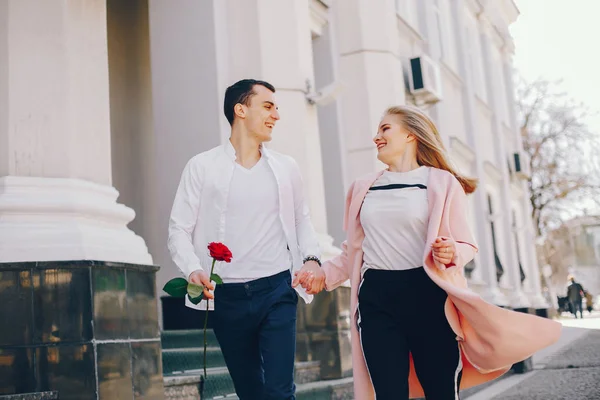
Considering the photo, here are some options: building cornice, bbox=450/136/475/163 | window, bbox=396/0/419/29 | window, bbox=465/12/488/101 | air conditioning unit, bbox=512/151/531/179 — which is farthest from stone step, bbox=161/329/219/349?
air conditioning unit, bbox=512/151/531/179

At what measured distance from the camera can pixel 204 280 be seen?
3.54 meters

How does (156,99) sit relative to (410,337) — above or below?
above

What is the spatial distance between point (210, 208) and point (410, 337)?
1.01 meters

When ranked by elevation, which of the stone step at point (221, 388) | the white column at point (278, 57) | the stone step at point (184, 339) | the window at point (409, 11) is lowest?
the stone step at point (221, 388)

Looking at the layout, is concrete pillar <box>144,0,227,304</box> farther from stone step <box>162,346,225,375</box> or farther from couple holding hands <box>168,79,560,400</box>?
couple holding hands <box>168,79,560,400</box>

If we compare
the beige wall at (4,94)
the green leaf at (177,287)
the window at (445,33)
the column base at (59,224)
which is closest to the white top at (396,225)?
the green leaf at (177,287)

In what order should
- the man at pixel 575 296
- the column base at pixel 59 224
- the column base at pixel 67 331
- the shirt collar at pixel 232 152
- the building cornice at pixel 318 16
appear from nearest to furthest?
the shirt collar at pixel 232 152 < the column base at pixel 67 331 < the column base at pixel 59 224 < the building cornice at pixel 318 16 < the man at pixel 575 296

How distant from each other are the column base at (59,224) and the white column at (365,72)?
5.33m

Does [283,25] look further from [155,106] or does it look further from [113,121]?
[113,121]

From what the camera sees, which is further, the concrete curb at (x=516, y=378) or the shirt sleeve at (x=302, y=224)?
the concrete curb at (x=516, y=378)

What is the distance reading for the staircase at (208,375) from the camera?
562cm

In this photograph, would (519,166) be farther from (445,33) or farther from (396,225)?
(396,225)

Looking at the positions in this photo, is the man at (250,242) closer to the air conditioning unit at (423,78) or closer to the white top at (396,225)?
the white top at (396,225)

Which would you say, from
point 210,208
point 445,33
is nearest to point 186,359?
point 210,208
